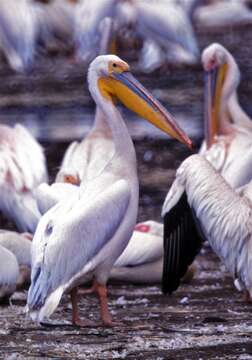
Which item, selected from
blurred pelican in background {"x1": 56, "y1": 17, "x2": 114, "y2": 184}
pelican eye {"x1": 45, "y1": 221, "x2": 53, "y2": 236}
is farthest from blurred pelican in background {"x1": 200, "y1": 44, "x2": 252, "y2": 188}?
pelican eye {"x1": 45, "y1": 221, "x2": 53, "y2": 236}

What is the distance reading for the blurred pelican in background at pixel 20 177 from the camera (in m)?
8.57

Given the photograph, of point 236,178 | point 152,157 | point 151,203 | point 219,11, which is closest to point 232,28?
point 219,11

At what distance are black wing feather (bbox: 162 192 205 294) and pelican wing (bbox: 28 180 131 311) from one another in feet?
1.72

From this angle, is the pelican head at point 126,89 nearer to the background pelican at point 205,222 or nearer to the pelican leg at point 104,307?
the background pelican at point 205,222

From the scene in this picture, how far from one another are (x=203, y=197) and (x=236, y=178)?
1875mm

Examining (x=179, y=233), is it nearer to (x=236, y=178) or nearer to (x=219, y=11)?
(x=236, y=178)

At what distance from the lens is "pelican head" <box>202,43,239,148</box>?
9.92 metres

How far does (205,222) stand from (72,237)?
0.70 m

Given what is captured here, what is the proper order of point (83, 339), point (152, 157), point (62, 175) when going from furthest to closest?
point (152, 157) < point (62, 175) < point (83, 339)

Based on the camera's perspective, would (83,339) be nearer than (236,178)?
Yes

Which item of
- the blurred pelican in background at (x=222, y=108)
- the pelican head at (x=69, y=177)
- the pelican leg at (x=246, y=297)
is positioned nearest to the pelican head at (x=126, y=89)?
the pelican leg at (x=246, y=297)

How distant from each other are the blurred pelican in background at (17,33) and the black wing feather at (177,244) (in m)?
10.7

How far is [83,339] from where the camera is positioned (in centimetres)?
580

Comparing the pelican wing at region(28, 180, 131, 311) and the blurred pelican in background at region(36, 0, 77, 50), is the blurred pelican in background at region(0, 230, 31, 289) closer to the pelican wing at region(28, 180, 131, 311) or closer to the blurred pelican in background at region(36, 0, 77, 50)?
the pelican wing at region(28, 180, 131, 311)
